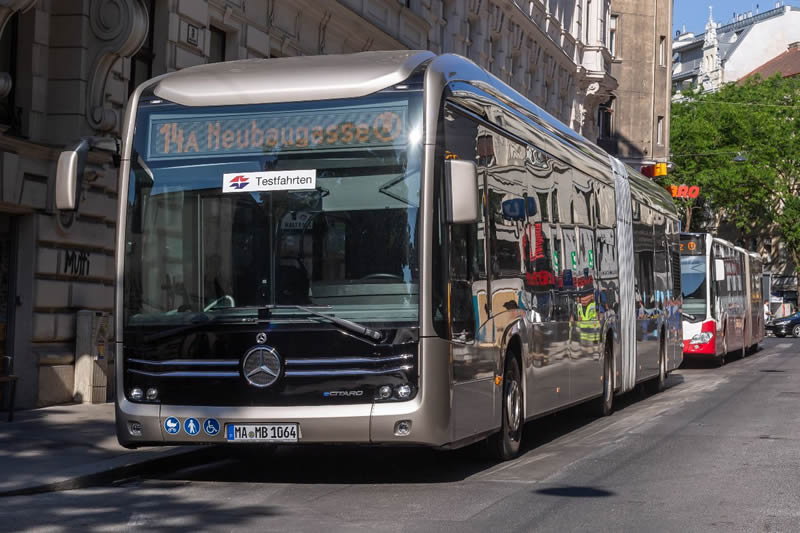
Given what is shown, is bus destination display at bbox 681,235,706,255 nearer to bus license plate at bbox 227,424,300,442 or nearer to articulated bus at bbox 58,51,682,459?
articulated bus at bbox 58,51,682,459

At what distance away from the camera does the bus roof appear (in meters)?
9.32


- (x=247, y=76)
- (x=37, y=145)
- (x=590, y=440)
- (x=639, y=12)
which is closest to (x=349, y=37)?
(x=37, y=145)

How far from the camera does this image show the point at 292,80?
372 inches

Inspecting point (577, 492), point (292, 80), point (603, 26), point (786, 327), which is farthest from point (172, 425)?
point (786, 327)

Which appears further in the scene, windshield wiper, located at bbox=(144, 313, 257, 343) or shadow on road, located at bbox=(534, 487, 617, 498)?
windshield wiper, located at bbox=(144, 313, 257, 343)

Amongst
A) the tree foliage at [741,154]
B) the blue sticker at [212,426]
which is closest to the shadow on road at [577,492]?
the blue sticker at [212,426]

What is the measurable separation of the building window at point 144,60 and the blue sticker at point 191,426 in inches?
361

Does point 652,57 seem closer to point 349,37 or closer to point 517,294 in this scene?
point 349,37

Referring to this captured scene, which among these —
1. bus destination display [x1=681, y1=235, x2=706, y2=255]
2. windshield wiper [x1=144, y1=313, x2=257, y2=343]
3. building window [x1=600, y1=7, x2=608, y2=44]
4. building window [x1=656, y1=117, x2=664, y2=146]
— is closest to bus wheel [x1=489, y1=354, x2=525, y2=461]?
windshield wiper [x1=144, y1=313, x2=257, y2=343]

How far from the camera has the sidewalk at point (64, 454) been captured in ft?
30.6

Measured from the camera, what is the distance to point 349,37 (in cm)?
2478

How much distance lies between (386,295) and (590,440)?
4.73m

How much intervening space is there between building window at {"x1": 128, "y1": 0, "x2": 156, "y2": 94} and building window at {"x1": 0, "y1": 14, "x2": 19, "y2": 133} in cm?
220

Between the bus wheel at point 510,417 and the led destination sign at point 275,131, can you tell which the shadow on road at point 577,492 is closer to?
the bus wheel at point 510,417
